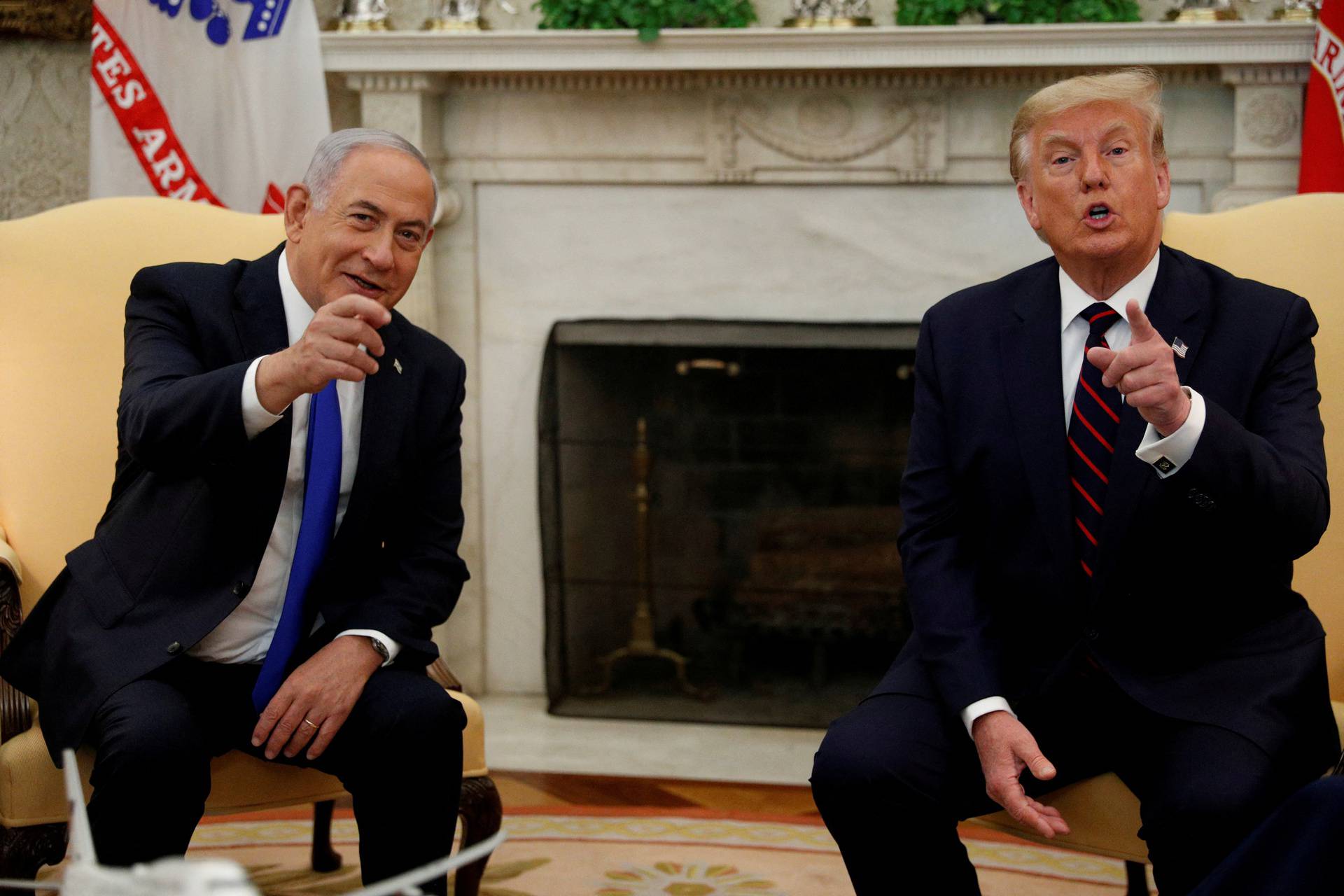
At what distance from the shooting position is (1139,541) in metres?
1.57

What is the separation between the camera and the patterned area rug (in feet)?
7.41

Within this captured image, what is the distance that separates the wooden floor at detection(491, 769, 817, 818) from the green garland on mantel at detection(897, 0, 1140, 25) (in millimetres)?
1704

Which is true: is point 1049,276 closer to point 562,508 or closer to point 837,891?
point 837,891

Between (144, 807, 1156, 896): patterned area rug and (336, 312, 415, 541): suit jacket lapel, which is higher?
(336, 312, 415, 541): suit jacket lapel

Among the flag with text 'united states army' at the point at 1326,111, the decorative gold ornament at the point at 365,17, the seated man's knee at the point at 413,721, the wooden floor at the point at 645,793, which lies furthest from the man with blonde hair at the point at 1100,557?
the decorative gold ornament at the point at 365,17

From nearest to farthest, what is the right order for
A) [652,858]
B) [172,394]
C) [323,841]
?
[172,394]
[323,841]
[652,858]

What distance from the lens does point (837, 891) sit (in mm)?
2256

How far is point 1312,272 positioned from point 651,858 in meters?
1.43

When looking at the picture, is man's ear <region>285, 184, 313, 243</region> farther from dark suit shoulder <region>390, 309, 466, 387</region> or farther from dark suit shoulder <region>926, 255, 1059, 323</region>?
dark suit shoulder <region>926, 255, 1059, 323</region>

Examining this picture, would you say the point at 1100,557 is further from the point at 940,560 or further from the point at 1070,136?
the point at 1070,136

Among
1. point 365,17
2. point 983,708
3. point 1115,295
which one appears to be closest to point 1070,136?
point 1115,295

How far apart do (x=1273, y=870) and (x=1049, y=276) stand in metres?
0.94

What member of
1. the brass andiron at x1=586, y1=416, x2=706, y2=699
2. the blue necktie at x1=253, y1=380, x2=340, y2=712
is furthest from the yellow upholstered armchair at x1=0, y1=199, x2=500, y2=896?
the brass andiron at x1=586, y1=416, x2=706, y2=699

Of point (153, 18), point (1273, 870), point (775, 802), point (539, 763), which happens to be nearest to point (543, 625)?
point (539, 763)
